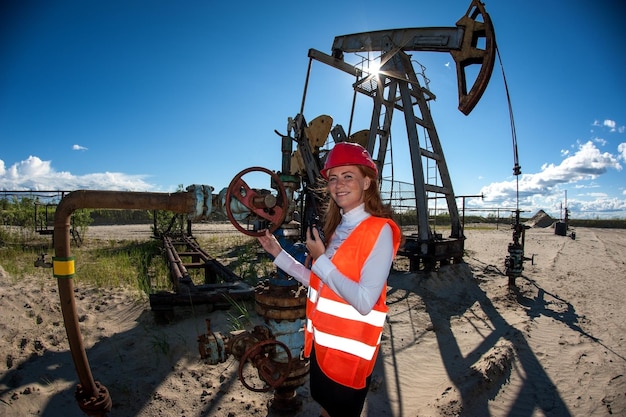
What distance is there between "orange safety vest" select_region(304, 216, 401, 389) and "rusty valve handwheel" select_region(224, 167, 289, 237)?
47cm

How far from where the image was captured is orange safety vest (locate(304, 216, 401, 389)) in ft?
4.47

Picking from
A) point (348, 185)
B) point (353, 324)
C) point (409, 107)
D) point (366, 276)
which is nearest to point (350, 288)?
point (366, 276)

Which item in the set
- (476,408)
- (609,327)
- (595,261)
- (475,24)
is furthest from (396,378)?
(595,261)

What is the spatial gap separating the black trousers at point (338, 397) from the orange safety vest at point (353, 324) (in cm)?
4

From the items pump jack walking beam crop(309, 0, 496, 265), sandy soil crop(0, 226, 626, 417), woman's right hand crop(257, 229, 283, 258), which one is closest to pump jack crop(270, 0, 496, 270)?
pump jack walking beam crop(309, 0, 496, 265)

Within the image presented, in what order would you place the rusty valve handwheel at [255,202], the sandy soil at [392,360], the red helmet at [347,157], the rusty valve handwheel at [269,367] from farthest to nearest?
the sandy soil at [392,360], the rusty valve handwheel at [269,367], the rusty valve handwheel at [255,202], the red helmet at [347,157]

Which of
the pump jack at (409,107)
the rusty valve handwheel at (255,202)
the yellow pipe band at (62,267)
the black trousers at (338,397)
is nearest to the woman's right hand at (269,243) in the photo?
the rusty valve handwheel at (255,202)

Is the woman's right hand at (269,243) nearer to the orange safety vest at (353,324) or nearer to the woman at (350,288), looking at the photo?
the woman at (350,288)

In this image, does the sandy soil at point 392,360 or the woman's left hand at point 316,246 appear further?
the sandy soil at point 392,360

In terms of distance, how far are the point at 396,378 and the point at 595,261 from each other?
11214 mm

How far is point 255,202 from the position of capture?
170 cm

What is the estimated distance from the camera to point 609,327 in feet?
15.8

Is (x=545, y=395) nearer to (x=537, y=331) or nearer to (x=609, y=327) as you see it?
(x=537, y=331)

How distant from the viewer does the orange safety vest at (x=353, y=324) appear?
4.47ft
